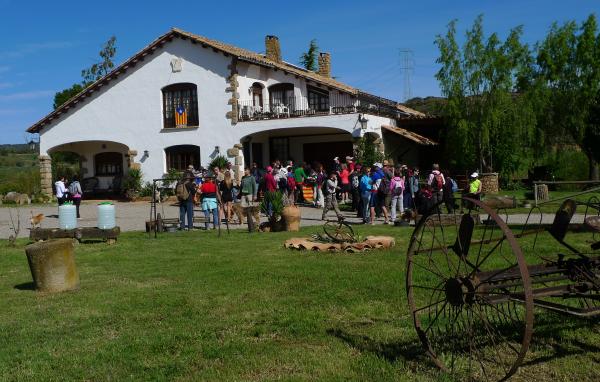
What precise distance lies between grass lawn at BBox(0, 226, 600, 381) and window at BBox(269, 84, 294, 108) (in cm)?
1913

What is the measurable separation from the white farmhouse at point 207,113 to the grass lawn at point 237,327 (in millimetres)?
17448

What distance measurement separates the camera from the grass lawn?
5090 millimetres

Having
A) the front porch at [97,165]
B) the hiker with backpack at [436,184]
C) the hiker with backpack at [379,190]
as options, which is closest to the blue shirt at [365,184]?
the hiker with backpack at [379,190]

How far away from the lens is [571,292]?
439cm

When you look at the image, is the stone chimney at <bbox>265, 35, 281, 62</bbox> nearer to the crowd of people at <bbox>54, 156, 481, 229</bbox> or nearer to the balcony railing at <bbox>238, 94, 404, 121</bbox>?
the balcony railing at <bbox>238, 94, 404, 121</bbox>

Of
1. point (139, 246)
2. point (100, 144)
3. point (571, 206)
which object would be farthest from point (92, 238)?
point (100, 144)

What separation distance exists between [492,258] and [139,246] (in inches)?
294

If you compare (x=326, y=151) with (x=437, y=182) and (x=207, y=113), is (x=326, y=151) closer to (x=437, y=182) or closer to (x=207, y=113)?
(x=207, y=113)

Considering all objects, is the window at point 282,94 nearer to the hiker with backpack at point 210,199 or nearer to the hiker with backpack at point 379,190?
the hiker with backpack at point 379,190

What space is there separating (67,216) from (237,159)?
1454 cm

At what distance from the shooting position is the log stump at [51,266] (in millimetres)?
8680

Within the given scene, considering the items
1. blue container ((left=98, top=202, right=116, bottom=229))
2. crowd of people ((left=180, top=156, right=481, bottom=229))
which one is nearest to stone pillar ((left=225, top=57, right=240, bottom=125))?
crowd of people ((left=180, top=156, right=481, bottom=229))

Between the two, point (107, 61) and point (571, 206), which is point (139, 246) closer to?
point (571, 206)

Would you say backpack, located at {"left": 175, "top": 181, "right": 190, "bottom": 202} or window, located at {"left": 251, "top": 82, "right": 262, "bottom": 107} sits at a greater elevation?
window, located at {"left": 251, "top": 82, "right": 262, "bottom": 107}
